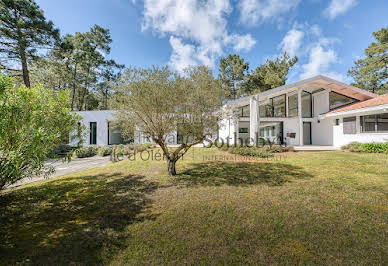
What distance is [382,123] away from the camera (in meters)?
13.3

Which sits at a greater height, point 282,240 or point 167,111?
point 167,111

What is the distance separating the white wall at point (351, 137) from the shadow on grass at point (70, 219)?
1905 centimetres

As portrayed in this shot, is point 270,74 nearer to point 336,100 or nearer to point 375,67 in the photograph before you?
point 336,100

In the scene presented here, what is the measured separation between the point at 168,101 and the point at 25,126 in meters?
4.19

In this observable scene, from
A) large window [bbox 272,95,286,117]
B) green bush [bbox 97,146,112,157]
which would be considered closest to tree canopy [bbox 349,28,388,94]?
large window [bbox 272,95,286,117]

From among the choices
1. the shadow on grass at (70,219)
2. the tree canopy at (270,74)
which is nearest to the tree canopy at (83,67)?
the shadow on grass at (70,219)

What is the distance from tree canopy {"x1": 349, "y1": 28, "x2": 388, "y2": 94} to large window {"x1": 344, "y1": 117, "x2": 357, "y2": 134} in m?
8.54

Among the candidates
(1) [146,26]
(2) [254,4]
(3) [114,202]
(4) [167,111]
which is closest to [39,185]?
(3) [114,202]

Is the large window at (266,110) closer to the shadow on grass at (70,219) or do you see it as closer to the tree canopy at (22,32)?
the shadow on grass at (70,219)

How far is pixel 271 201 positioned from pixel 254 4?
561 inches

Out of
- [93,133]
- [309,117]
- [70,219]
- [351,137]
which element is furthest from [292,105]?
[93,133]

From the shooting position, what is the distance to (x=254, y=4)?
11.8m

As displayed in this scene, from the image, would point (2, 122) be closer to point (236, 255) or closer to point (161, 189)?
point (161, 189)

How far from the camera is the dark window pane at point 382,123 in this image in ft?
42.9
